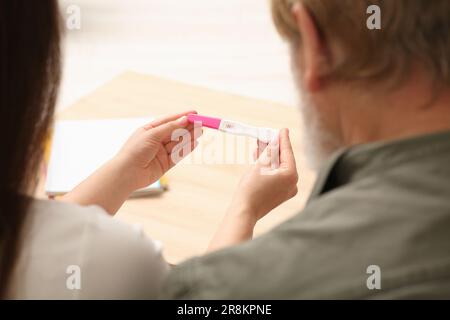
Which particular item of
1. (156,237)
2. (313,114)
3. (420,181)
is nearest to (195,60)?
(156,237)

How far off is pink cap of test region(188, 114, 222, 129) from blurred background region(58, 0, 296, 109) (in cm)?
143

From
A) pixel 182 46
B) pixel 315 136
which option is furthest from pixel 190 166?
pixel 182 46

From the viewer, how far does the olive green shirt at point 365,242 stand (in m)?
0.64

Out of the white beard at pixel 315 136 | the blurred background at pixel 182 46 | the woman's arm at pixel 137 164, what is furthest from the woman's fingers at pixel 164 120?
the blurred background at pixel 182 46

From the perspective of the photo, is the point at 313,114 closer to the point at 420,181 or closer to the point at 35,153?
the point at 420,181

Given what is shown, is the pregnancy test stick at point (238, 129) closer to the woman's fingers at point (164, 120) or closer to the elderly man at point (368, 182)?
the woman's fingers at point (164, 120)

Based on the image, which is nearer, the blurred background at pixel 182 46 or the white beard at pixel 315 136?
the white beard at pixel 315 136

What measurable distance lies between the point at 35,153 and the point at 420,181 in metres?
0.41

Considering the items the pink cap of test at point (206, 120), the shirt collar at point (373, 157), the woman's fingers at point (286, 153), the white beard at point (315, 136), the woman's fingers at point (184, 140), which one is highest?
the pink cap of test at point (206, 120)

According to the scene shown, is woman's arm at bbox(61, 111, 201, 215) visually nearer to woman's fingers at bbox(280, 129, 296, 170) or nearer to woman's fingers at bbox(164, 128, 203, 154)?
woman's fingers at bbox(164, 128, 203, 154)

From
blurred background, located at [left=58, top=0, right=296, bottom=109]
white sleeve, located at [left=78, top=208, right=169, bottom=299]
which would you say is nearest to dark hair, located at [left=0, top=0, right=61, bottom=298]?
white sleeve, located at [left=78, top=208, right=169, bottom=299]

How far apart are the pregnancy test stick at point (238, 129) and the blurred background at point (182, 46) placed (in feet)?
4.70

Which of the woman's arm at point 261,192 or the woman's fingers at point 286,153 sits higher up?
the woman's fingers at point 286,153

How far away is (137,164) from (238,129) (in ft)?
0.61
